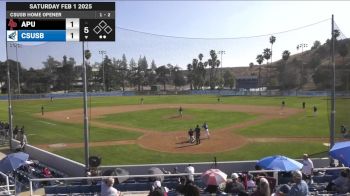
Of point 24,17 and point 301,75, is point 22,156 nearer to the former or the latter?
point 24,17

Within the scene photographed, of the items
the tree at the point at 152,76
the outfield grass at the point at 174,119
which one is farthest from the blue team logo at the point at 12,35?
the tree at the point at 152,76

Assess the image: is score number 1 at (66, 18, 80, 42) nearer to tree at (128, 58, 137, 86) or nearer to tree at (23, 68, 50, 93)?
tree at (23, 68, 50, 93)

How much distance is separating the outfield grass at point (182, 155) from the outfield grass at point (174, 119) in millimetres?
8851

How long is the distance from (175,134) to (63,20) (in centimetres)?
1797

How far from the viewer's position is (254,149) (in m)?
26.1

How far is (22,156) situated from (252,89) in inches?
3403

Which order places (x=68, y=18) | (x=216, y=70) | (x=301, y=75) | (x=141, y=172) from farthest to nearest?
(x=216, y=70) → (x=301, y=75) → (x=141, y=172) → (x=68, y=18)

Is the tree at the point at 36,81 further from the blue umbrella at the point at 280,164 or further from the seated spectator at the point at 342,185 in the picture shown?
the seated spectator at the point at 342,185

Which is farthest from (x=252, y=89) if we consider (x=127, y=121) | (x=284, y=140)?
(x=284, y=140)

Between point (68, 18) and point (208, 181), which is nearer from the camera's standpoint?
point (208, 181)

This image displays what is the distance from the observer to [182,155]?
80.6 ft

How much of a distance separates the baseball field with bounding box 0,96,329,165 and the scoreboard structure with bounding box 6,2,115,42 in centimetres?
914

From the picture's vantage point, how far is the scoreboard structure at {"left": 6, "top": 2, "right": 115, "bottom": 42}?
15914 mm

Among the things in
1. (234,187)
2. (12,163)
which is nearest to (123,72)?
(12,163)
